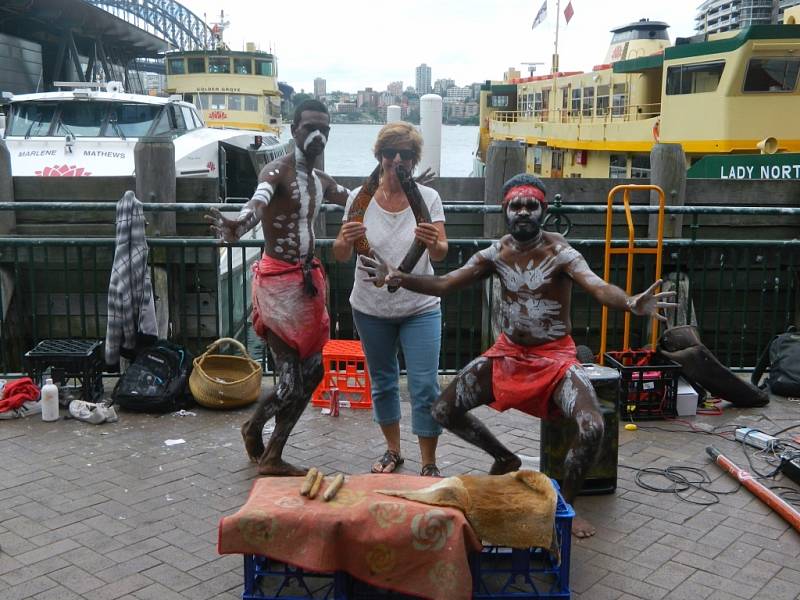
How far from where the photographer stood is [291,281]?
499cm

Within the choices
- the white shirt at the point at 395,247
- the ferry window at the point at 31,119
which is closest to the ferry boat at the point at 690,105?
the white shirt at the point at 395,247

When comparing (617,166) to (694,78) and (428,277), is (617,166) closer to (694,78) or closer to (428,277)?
(694,78)

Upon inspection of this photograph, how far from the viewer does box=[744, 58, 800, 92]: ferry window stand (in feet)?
52.5

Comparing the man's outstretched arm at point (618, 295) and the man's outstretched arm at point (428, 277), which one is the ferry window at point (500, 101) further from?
the man's outstretched arm at point (618, 295)

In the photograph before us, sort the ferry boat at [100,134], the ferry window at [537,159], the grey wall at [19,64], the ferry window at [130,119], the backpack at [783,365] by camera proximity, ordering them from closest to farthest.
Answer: the backpack at [783,365] < the ferry boat at [100,134] < the ferry window at [130,119] < the grey wall at [19,64] < the ferry window at [537,159]

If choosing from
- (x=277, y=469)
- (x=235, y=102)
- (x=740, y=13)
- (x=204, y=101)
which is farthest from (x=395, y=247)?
(x=740, y=13)

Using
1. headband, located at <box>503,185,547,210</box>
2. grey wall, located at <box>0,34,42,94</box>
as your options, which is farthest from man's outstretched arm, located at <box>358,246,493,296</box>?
grey wall, located at <box>0,34,42,94</box>

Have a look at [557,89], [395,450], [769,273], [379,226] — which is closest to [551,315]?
[379,226]

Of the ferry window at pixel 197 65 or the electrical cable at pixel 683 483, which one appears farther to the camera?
the ferry window at pixel 197 65

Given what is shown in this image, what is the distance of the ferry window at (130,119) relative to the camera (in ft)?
45.5

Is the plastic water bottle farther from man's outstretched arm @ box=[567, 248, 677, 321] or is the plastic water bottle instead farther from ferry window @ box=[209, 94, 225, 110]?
ferry window @ box=[209, 94, 225, 110]

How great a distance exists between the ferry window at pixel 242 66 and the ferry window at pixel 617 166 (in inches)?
488

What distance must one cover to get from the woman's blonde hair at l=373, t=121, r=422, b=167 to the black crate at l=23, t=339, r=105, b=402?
308cm

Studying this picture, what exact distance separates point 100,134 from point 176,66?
14.9 meters
